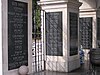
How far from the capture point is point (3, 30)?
5422 millimetres

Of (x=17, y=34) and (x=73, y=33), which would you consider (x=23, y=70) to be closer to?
(x=17, y=34)

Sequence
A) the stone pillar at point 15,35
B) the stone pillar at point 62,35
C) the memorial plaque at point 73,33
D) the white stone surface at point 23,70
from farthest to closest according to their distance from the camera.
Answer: the memorial plaque at point 73,33, the stone pillar at point 62,35, the white stone surface at point 23,70, the stone pillar at point 15,35

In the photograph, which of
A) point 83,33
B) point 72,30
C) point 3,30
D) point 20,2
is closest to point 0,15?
point 3,30

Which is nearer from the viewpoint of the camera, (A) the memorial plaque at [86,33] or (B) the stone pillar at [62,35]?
(B) the stone pillar at [62,35]

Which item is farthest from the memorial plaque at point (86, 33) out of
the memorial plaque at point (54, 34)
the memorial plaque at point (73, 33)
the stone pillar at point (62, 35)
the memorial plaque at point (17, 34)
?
the memorial plaque at point (17, 34)

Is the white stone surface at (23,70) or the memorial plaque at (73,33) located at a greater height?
Result: the memorial plaque at (73,33)

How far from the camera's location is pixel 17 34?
231 inches

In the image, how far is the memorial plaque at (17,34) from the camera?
222 inches

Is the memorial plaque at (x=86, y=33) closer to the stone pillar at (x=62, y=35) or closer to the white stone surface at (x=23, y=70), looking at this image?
the stone pillar at (x=62, y=35)

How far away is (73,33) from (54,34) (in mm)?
1002

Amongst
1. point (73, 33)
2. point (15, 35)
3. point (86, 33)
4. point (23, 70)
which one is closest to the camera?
point (23, 70)

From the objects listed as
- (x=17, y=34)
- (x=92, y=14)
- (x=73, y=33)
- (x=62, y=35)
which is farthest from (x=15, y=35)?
(x=92, y=14)

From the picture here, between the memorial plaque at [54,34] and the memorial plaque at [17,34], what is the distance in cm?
353

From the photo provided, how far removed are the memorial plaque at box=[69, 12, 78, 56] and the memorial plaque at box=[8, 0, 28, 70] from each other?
13.3 ft
